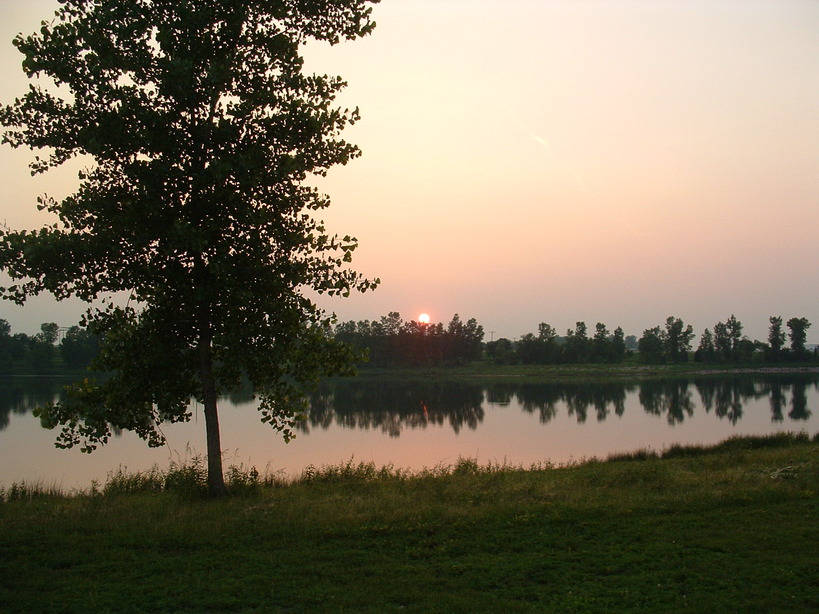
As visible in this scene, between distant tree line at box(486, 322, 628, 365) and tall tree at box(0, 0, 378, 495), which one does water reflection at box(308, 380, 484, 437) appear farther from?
distant tree line at box(486, 322, 628, 365)

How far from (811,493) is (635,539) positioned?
3714mm

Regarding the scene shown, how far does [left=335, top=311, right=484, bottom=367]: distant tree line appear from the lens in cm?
10612

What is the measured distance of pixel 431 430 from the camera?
102ft

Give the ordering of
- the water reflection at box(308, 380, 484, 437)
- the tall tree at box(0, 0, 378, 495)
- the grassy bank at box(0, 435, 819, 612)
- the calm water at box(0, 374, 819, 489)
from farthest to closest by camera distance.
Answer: the water reflection at box(308, 380, 484, 437) → the calm water at box(0, 374, 819, 489) → the tall tree at box(0, 0, 378, 495) → the grassy bank at box(0, 435, 819, 612)

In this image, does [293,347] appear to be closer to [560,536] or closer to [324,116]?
[324,116]

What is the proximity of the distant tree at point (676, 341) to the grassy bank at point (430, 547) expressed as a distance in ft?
357

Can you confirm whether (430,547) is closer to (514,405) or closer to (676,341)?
(514,405)

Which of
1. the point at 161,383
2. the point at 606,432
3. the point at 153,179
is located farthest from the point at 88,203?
the point at 606,432

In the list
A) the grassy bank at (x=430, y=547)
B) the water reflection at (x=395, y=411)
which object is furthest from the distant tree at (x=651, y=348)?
the grassy bank at (x=430, y=547)

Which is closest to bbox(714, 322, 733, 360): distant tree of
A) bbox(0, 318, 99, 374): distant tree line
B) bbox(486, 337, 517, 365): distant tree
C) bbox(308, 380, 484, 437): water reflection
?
bbox(486, 337, 517, 365): distant tree

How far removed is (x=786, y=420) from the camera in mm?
33906

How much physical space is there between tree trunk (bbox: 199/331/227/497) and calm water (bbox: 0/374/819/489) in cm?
162

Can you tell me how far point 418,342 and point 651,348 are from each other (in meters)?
40.2

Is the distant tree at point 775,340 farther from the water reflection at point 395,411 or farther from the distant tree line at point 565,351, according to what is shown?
the water reflection at point 395,411
